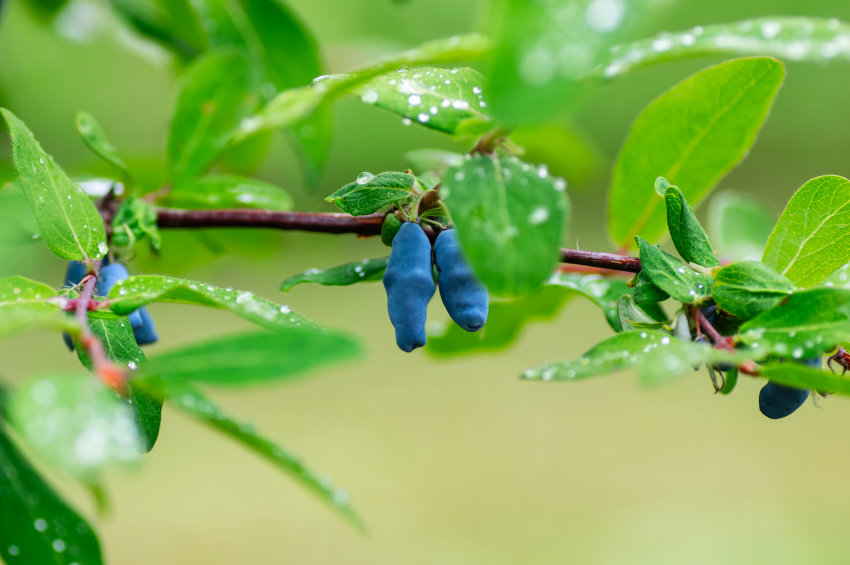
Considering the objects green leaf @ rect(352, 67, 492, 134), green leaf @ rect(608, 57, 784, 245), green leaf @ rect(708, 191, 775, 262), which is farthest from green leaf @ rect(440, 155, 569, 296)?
green leaf @ rect(708, 191, 775, 262)

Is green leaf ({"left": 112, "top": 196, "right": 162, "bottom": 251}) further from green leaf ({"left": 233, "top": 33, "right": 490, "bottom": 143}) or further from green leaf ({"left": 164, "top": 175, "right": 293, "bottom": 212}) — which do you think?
green leaf ({"left": 233, "top": 33, "right": 490, "bottom": 143})

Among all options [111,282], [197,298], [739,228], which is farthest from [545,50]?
[739,228]

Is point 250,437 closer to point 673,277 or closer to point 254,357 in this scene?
point 254,357

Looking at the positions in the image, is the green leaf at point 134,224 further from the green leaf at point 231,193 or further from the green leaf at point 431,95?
the green leaf at point 431,95

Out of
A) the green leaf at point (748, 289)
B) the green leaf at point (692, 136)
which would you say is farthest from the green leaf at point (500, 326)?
the green leaf at point (748, 289)

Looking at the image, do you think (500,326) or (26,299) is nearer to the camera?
(26,299)

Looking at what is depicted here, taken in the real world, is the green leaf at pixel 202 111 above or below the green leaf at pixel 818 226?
below
